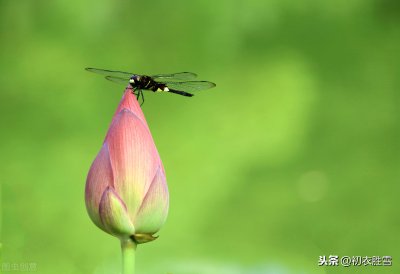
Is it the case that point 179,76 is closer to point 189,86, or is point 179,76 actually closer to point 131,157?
point 189,86

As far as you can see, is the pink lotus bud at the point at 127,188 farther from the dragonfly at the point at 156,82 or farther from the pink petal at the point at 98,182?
the dragonfly at the point at 156,82

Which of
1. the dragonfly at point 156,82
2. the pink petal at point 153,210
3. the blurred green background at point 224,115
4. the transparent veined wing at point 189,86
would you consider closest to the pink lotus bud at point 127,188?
the pink petal at point 153,210

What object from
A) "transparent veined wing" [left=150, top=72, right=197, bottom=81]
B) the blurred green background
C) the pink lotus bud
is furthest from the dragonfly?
the blurred green background

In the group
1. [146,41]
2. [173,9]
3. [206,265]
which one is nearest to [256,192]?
[146,41]

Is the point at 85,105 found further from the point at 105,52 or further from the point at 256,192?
the point at 256,192

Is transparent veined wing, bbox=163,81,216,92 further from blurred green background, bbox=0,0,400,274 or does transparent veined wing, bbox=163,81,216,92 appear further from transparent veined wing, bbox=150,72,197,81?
blurred green background, bbox=0,0,400,274

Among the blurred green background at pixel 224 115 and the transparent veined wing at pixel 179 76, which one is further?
the blurred green background at pixel 224 115

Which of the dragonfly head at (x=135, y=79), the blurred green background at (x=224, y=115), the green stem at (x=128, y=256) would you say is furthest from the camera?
the blurred green background at (x=224, y=115)
